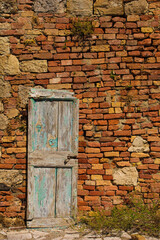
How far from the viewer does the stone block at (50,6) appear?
13.9ft

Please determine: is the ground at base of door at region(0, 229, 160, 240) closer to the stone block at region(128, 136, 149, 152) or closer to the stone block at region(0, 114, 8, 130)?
the stone block at region(128, 136, 149, 152)

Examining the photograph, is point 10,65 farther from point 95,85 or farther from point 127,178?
point 127,178

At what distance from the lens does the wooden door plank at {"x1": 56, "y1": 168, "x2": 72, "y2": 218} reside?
3.92 m

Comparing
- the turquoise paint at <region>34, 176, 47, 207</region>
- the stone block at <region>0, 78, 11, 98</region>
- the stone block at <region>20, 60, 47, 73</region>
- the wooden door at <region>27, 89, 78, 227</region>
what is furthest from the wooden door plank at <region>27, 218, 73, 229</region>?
the stone block at <region>20, 60, 47, 73</region>

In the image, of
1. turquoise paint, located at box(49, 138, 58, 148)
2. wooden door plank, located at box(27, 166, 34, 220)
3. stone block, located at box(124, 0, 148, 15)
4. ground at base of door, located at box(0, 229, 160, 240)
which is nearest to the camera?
ground at base of door, located at box(0, 229, 160, 240)

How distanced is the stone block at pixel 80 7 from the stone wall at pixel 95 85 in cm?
2

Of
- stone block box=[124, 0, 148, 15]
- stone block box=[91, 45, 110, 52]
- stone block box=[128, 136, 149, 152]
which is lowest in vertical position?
stone block box=[128, 136, 149, 152]

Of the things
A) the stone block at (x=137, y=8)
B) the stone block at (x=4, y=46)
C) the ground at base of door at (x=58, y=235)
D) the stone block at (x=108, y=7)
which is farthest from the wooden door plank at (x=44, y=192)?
the stone block at (x=137, y=8)

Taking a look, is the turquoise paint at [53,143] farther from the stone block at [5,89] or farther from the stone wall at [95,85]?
the stone block at [5,89]

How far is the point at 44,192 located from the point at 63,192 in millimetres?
283

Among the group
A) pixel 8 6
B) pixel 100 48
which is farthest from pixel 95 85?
pixel 8 6

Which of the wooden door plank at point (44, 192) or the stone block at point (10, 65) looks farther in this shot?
the stone block at point (10, 65)

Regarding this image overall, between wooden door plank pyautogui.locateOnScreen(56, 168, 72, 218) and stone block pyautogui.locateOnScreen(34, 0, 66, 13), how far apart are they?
2.55 m

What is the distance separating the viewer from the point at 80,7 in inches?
167
